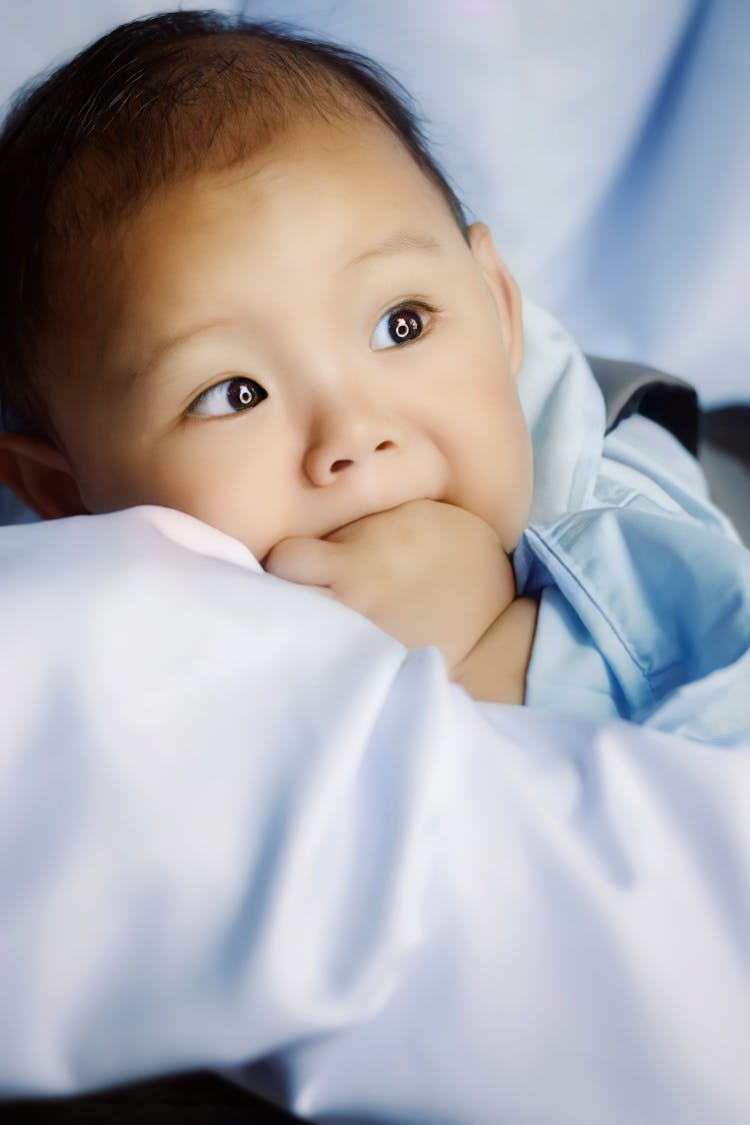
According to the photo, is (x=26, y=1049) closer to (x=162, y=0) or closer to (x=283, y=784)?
(x=283, y=784)

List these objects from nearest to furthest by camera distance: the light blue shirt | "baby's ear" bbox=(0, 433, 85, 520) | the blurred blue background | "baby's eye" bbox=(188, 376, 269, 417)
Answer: the light blue shirt → "baby's eye" bbox=(188, 376, 269, 417) → "baby's ear" bbox=(0, 433, 85, 520) → the blurred blue background

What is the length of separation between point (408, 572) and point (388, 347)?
0.17 m

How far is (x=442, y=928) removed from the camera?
0.53 meters

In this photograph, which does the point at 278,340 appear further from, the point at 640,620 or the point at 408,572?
the point at 640,620

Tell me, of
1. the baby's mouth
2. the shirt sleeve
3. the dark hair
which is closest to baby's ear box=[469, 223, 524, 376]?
the dark hair

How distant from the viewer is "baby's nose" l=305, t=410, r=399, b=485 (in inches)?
29.9

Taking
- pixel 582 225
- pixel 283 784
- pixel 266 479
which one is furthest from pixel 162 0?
pixel 283 784

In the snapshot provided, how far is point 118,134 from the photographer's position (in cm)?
83

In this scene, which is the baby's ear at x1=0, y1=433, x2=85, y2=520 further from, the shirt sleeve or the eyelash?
the shirt sleeve

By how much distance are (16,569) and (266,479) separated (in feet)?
0.72

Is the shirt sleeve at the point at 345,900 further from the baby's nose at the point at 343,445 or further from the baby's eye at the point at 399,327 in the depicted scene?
the baby's eye at the point at 399,327

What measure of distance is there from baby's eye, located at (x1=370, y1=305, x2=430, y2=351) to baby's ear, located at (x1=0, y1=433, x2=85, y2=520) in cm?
28

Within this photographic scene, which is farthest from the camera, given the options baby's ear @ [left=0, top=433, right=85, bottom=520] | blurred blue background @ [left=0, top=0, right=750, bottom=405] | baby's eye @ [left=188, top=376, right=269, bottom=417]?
blurred blue background @ [left=0, top=0, right=750, bottom=405]

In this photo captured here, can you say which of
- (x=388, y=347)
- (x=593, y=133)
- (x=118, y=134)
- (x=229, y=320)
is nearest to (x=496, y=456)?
(x=388, y=347)
